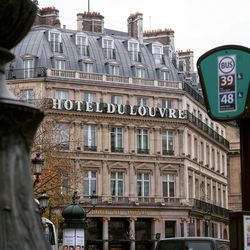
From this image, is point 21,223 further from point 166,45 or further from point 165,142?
point 166,45

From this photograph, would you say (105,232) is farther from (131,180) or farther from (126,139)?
(126,139)

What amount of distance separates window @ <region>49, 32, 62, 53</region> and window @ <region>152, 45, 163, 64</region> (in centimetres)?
920

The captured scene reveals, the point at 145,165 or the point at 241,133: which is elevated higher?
the point at 145,165

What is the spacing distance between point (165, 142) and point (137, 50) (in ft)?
28.3

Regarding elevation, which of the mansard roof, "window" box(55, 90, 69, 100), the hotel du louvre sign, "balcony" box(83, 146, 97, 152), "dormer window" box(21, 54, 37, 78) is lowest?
"balcony" box(83, 146, 97, 152)

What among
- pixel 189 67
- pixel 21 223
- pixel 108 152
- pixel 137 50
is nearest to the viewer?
pixel 21 223

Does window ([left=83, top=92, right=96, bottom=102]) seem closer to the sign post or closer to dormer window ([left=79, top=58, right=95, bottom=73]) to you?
dormer window ([left=79, top=58, right=95, bottom=73])

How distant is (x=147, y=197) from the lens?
6462 centimetres

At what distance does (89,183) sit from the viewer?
62.3m

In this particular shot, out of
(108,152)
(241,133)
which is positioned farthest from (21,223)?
(108,152)

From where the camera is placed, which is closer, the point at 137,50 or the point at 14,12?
the point at 14,12

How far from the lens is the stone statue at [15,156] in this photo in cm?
403

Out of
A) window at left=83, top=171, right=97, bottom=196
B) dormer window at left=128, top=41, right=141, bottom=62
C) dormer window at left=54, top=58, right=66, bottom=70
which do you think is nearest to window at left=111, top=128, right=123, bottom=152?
window at left=83, top=171, right=97, bottom=196

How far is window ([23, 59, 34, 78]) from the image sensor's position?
206 ft
